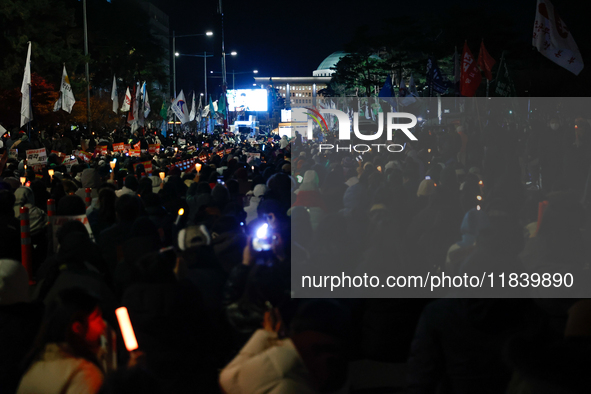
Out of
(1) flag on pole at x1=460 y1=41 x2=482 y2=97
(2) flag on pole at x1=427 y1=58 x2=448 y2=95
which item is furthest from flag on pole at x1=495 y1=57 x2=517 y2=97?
(2) flag on pole at x1=427 y1=58 x2=448 y2=95

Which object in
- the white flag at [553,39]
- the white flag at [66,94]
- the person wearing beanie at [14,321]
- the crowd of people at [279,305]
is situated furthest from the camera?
the white flag at [66,94]

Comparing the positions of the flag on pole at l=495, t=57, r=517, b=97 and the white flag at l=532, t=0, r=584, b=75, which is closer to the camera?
the white flag at l=532, t=0, r=584, b=75

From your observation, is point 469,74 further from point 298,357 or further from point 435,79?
point 298,357

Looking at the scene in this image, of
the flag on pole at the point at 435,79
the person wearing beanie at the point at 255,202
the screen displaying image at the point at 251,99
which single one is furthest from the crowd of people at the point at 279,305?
the screen displaying image at the point at 251,99

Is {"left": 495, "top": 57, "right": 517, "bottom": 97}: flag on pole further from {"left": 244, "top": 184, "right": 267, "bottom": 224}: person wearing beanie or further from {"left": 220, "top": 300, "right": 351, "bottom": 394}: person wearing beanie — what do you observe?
{"left": 220, "top": 300, "right": 351, "bottom": 394}: person wearing beanie

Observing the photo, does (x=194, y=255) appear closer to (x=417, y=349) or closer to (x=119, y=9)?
(x=417, y=349)

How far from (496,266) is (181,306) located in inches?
76.3

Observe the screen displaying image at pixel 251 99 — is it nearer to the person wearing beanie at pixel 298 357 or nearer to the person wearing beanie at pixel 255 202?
the person wearing beanie at pixel 255 202

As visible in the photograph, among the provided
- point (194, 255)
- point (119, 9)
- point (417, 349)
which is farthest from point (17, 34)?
point (417, 349)

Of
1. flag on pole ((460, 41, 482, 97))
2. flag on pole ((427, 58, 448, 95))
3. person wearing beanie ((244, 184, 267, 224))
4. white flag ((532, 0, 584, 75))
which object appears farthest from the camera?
flag on pole ((427, 58, 448, 95))

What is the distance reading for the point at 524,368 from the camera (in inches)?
95.3

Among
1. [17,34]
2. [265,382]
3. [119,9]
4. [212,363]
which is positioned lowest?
[212,363]

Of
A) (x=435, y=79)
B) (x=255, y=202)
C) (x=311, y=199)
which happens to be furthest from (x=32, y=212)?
(x=435, y=79)

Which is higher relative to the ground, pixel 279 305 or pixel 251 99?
pixel 251 99
